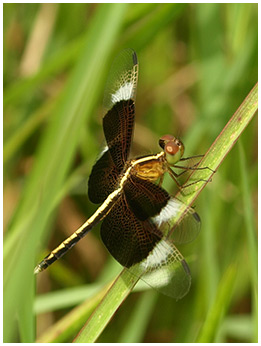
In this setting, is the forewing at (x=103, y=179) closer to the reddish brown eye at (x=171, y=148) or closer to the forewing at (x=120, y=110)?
the forewing at (x=120, y=110)

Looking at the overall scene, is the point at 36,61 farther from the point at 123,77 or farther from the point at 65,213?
the point at 123,77

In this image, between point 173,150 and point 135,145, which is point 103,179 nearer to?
point 173,150

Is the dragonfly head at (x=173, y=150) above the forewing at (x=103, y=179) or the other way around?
the other way around

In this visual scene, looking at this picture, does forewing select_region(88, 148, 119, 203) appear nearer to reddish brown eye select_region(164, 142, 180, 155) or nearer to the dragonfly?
the dragonfly

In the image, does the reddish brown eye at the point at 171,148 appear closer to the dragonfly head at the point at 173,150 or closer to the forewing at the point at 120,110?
the dragonfly head at the point at 173,150

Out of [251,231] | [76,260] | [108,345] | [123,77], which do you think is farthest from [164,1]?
[76,260]

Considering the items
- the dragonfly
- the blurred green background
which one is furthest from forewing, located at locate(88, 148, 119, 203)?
the blurred green background

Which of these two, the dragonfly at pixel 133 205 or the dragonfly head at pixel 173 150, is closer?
the dragonfly at pixel 133 205

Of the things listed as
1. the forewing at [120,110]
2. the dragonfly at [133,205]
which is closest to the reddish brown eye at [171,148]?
the dragonfly at [133,205]
